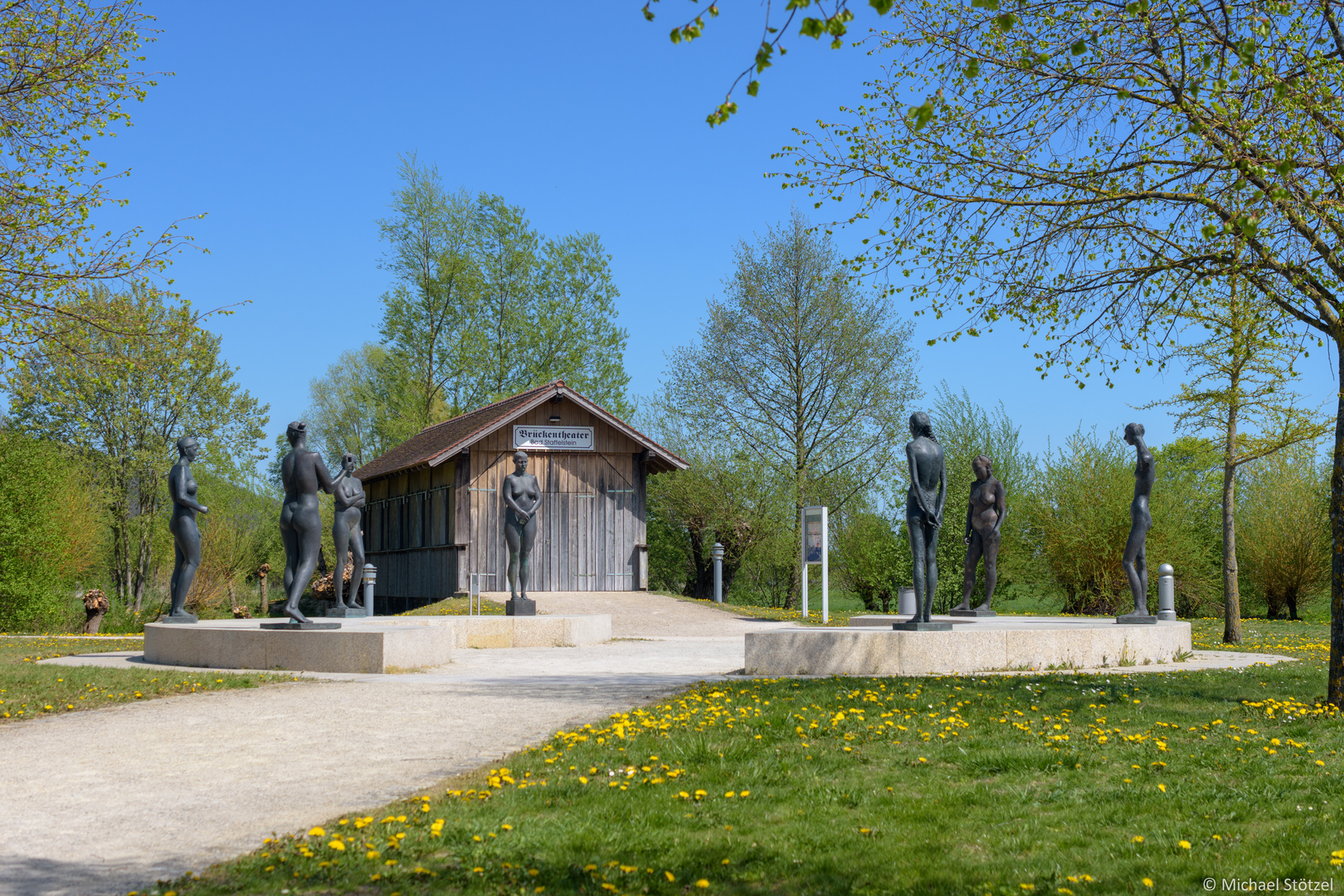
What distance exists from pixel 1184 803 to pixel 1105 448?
2791 cm

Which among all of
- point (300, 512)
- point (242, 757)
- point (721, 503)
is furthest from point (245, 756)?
point (721, 503)

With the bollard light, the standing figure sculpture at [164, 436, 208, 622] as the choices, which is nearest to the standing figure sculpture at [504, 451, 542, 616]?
the standing figure sculpture at [164, 436, 208, 622]

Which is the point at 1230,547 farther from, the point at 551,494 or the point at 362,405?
the point at 362,405

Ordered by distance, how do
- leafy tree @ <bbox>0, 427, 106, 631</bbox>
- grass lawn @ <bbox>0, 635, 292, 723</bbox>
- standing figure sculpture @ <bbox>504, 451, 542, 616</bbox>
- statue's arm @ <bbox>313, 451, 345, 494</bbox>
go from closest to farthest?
1. grass lawn @ <bbox>0, 635, 292, 723</bbox>
2. statue's arm @ <bbox>313, 451, 345, 494</bbox>
3. standing figure sculpture @ <bbox>504, 451, 542, 616</bbox>
4. leafy tree @ <bbox>0, 427, 106, 631</bbox>

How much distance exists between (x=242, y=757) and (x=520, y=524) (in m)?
10.4

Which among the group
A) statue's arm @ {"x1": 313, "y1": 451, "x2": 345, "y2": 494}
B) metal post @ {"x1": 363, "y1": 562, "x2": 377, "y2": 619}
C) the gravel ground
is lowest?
the gravel ground

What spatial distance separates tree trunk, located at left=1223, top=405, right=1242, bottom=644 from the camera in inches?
772

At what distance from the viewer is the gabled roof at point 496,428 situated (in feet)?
92.0

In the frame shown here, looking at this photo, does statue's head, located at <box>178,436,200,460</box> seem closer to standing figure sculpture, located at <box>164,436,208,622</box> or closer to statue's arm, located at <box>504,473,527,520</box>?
standing figure sculpture, located at <box>164,436,208,622</box>

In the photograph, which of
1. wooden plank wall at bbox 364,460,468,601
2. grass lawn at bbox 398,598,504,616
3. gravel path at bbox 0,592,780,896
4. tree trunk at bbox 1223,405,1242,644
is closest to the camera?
gravel path at bbox 0,592,780,896

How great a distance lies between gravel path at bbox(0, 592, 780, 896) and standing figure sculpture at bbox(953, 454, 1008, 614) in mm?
5092

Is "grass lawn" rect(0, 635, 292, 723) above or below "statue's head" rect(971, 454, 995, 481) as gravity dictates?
below

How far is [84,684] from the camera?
1112cm

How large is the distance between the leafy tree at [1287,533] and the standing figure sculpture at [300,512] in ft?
96.5
